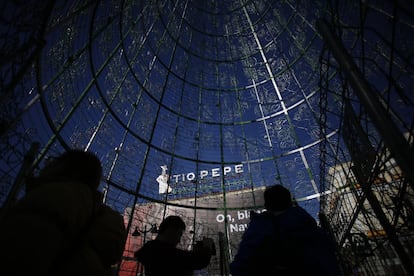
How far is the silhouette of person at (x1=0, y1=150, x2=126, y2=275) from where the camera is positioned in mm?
854

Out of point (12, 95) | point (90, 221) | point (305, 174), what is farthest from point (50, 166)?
point (305, 174)

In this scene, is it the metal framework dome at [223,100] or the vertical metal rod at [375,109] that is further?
the metal framework dome at [223,100]

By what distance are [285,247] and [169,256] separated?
1.27 m

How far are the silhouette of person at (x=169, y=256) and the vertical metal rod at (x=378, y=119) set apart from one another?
254 cm

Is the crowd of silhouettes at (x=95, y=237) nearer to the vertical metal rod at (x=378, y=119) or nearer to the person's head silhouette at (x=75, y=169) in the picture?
the person's head silhouette at (x=75, y=169)

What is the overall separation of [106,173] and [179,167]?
4086 millimetres

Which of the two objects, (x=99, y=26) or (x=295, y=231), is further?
(x=99, y=26)

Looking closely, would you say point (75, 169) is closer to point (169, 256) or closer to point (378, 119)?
point (169, 256)

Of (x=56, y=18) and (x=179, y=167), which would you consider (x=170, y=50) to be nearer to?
(x=179, y=167)

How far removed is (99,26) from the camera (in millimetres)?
8406

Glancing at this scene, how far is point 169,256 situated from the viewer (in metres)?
2.51

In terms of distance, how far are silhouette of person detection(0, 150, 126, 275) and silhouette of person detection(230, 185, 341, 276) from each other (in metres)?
1.23

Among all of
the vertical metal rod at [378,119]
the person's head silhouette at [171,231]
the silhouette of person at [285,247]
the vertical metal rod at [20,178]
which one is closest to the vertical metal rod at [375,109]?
the vertical metal rod at [378,119]

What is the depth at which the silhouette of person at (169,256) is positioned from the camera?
2471 millimetres
